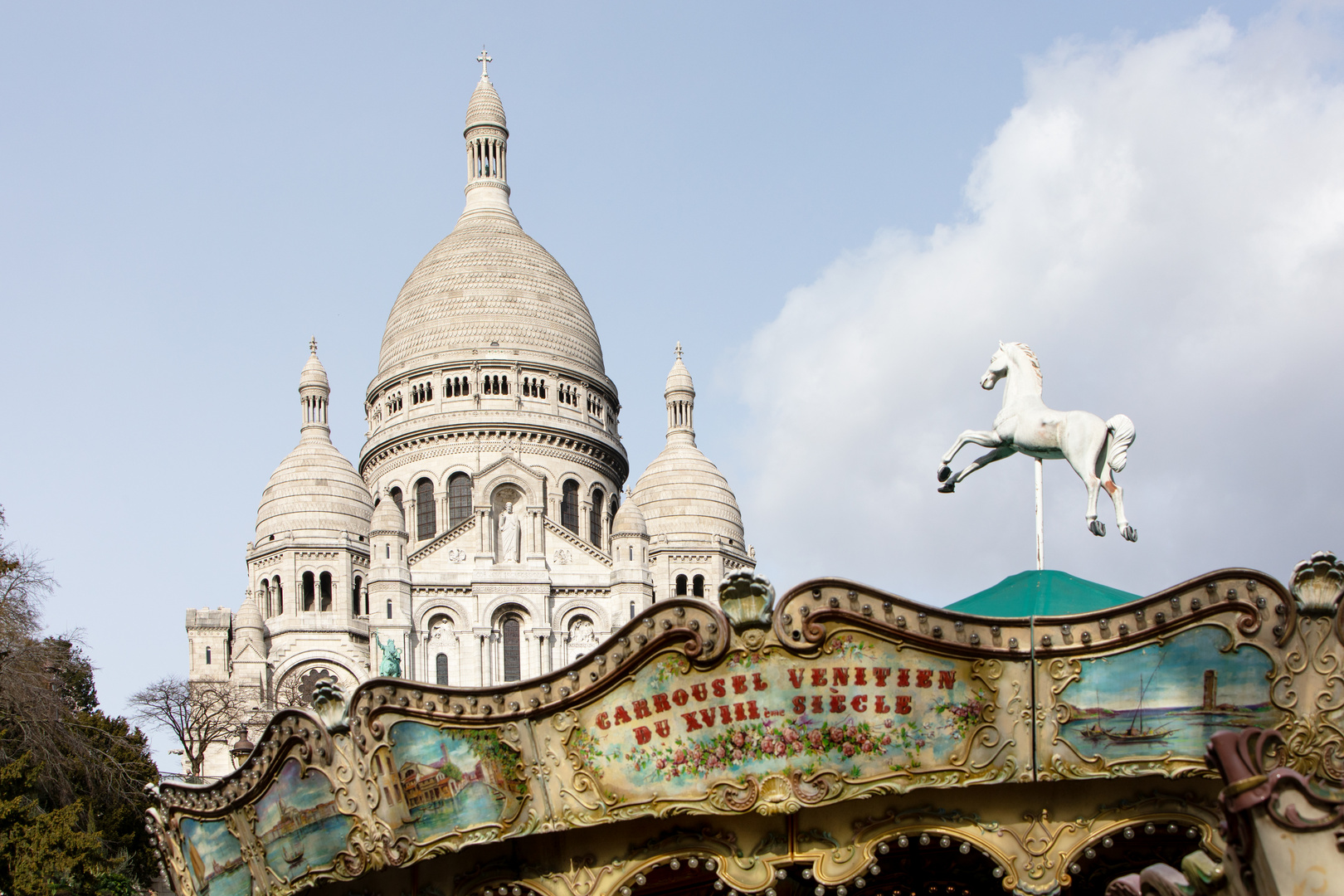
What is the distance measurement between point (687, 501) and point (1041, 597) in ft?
179

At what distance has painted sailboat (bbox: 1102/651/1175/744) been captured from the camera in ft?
42.7

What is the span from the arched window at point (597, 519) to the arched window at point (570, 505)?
59 centimetres

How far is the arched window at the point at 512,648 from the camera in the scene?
60.1 meters

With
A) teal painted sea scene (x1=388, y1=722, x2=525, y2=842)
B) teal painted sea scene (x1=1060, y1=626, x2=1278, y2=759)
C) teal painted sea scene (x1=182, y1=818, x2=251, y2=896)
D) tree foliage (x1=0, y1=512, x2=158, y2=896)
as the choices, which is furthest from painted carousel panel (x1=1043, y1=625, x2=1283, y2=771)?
tree foliage (x1=0, y1=512, x2=158, y2=896)

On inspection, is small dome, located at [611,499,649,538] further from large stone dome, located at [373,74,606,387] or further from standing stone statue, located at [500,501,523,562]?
large stone dome, located at [373,74,606,387]

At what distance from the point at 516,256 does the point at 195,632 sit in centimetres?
Result: 1980

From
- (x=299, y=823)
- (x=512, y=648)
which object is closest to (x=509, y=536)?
(x=512, y=648)

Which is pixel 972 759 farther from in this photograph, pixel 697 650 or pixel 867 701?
pixel 697 650

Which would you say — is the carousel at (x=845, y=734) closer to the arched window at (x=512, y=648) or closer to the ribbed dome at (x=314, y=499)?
the arched window at (x=512, y=648)

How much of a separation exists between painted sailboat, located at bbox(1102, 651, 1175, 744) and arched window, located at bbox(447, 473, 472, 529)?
174 feet

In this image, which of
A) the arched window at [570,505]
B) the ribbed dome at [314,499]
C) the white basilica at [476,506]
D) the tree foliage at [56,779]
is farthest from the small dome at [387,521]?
the tree foliage at [56,779]

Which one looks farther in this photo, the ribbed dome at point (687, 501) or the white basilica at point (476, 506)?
the ribbed dome at point (687, 501)

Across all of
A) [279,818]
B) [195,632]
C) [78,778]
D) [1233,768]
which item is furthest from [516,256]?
[1233,768]

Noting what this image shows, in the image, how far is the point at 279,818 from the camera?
1555 centimetres
